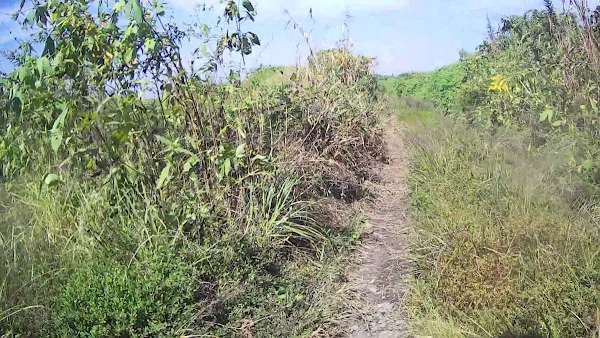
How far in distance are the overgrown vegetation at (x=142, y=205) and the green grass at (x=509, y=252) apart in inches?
26.8

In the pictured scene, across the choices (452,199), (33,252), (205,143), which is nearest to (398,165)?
(452,199)

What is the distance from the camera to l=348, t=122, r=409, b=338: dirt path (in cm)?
344

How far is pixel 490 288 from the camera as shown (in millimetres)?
3158

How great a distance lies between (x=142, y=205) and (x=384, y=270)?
70.9 inches

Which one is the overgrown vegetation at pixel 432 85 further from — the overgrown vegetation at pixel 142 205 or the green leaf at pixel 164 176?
the green leaf at pixel 164 176

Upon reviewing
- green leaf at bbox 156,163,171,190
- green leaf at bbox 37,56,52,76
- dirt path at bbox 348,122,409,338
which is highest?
green leaf at bbox 37,56,52,76

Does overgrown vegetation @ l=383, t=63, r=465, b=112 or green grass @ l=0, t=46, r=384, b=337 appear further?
overgrown vegetation @ l=383, t=63, r=465, b=112

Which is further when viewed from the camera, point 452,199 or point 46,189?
point 452,199

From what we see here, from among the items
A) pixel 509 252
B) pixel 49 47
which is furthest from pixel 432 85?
pixel 49 47

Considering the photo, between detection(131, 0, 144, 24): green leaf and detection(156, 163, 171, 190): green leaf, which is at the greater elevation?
detection(131, 0, 144, 24): green leaf

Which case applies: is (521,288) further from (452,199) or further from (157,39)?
(157,39)

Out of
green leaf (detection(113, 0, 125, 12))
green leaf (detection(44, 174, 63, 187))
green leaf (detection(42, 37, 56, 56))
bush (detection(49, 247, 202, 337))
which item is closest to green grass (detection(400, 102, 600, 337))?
bush (detection(49, 247, 202, 337))

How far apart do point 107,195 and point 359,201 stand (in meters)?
2.73

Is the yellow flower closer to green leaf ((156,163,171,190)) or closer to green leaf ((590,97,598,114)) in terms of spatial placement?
green leaf ((590,97,598,114))
